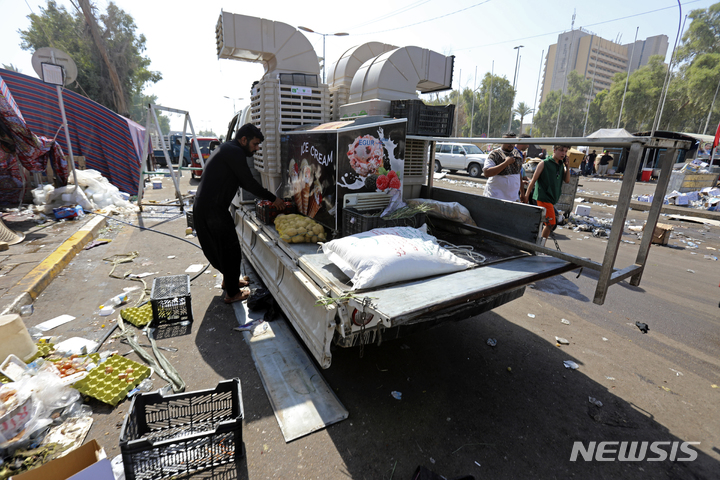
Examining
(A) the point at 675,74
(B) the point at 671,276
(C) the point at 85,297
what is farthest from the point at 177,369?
(A) the point at 675,74

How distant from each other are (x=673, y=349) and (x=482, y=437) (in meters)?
2.51

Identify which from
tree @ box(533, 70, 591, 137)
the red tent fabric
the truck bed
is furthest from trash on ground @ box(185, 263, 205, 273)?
tree @ box(533, 70, 591, 137)

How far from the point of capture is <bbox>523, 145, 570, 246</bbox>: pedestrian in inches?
186

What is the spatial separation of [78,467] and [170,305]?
181cm

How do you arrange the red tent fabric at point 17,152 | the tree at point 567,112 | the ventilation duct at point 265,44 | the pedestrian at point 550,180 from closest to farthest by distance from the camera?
the pedestrian at point 550,180 → the ventilation duct at point 265,44 → the red tent fabric at point 17,152 → the tree at point 567,112

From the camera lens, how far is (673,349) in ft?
10.5

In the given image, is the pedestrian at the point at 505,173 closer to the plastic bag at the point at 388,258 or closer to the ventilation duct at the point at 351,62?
the plastic bag at the point at 388,258

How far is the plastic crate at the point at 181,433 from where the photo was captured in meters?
1.71

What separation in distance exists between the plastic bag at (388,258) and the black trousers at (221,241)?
5.43ft

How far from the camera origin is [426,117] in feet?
12.6

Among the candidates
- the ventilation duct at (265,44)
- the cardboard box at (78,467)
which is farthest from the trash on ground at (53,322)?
the ventilation duct at (265,44)

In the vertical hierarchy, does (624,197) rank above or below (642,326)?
above

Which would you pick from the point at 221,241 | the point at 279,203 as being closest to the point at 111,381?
the point at 221,241

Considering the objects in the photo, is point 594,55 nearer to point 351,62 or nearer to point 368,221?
point 351,62
